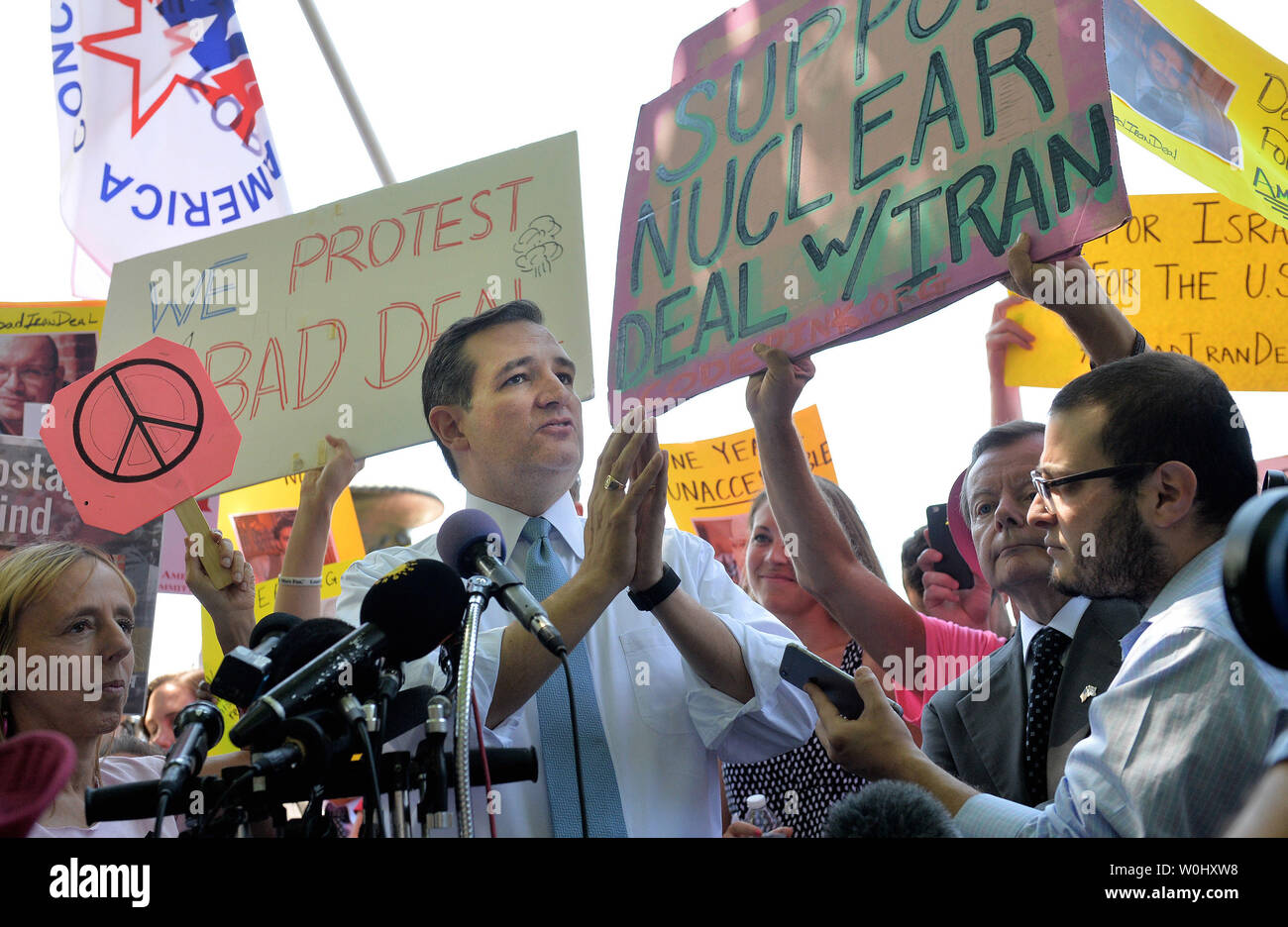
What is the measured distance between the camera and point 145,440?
2885 mm

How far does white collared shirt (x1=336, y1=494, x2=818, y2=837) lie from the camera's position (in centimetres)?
230

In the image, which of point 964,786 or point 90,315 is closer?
point 964,786

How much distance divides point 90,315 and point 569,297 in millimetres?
1950

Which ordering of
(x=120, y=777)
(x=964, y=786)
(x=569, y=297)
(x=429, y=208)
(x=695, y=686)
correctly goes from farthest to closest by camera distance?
(x=429, y=208) < (x=569, y=297) < (x=120, y=777) < (x=695, y=686) < (x=964, y=786)

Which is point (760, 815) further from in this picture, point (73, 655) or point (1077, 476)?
point (73, 655)

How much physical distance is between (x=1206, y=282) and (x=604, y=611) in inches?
91.3

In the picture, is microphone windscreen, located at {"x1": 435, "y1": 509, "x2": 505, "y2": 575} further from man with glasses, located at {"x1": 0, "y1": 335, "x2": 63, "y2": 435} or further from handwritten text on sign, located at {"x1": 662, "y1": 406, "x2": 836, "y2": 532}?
handwritten text on sign, located at {"x1": 662, "y1": 406, "x2": 836, "y2": 532}

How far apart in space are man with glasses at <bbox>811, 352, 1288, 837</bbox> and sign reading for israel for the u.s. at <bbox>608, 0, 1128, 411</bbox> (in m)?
0.35

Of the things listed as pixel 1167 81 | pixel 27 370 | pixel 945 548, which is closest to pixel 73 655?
pixel 27 370
